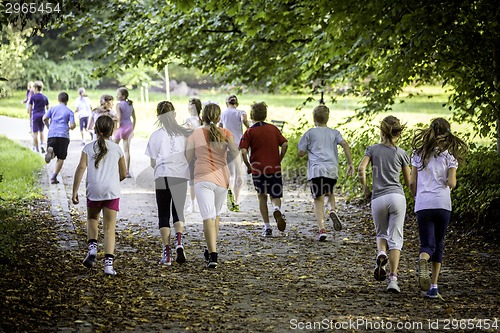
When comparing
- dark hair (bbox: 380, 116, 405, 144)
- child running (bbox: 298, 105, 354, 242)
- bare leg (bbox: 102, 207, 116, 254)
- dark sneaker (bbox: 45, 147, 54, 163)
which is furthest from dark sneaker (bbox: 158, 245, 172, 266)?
dark sneaker (bbox: 45, 147, 54, 163)

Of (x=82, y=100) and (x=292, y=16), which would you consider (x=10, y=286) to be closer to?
(x=292, y=16)

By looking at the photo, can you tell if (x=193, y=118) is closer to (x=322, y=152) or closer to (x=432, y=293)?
(x=322, y=152)

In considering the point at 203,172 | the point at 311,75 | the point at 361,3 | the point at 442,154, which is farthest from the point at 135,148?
the point at 442,154

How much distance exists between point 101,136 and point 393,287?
3.61m

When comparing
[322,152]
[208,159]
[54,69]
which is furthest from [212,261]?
[54,69]

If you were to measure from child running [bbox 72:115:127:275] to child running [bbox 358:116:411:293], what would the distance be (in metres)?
2.76

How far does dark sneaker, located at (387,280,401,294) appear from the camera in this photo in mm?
7942

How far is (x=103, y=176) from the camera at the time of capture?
348 inches

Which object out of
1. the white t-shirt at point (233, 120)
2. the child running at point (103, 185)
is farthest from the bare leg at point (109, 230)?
the white t-shirt at point (233, 120)

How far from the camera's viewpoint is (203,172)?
30.3ft

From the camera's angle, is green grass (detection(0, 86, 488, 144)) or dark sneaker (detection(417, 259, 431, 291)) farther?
green grass (detection(0, 86, 488, 144))

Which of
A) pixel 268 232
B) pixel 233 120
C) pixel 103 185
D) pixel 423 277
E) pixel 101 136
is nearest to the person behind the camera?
pixel 423 277

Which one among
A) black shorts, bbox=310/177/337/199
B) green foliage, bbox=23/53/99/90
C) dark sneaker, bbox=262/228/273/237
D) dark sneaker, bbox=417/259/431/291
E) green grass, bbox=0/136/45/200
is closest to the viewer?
dark sneaker, bbox=417/259/431/291

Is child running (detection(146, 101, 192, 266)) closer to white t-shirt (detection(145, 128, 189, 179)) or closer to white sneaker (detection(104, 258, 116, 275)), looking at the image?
white t-shirt (detection(145, 128, 189, 179))
